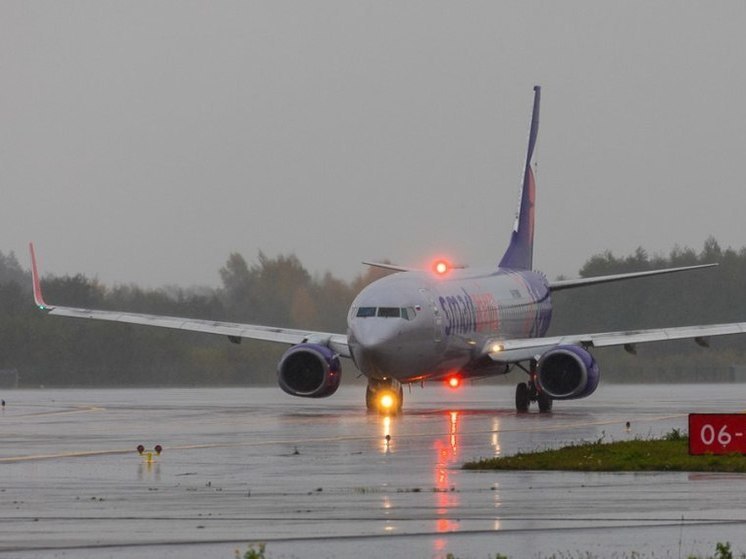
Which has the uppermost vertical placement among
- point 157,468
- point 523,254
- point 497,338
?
A: point 523,254

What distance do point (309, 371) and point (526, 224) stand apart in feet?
55.3

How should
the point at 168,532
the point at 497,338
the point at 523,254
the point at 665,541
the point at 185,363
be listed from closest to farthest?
the point at 665,541 < the point at 168,532 < the point at 497,338 < the point at 523,254 < the point at 185,363

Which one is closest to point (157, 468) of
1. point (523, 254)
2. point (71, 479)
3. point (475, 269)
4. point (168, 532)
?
point (71, 479)

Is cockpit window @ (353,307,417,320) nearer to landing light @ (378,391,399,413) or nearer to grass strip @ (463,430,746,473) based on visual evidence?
landing light @ (378,391,399,413)

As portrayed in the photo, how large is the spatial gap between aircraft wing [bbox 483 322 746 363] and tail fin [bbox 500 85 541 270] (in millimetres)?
10335

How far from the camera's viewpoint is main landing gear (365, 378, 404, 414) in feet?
145

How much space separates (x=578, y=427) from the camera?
3531 cm

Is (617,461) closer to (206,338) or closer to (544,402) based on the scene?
(544,402)

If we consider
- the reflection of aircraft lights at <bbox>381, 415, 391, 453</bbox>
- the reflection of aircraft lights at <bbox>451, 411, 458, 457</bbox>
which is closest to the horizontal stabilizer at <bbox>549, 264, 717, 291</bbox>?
the reflection of aircraft lights at <bbox>451, 411, 458, 457</bbox>

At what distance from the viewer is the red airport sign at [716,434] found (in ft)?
77.9

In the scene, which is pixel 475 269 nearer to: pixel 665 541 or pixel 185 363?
pixel 185 363

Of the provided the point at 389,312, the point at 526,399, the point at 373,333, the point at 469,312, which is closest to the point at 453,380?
the point at 469,312

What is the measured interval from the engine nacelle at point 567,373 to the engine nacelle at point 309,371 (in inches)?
212

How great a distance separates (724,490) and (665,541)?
476cm
